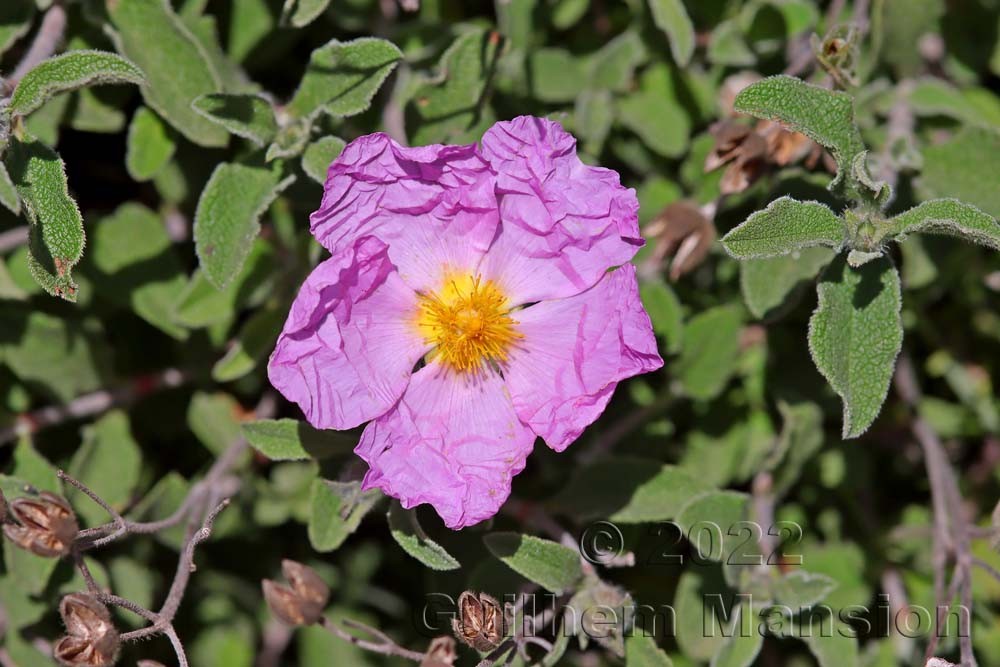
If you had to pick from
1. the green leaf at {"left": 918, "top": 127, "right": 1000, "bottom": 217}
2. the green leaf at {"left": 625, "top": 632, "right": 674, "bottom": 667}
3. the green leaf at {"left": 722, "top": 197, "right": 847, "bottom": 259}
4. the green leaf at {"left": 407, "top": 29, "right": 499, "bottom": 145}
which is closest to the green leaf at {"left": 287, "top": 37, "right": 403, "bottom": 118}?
the green leaf at {"left": 407, "top": 29, "right": 499, "bottom": 145}

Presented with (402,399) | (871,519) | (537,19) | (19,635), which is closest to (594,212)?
(402,399)

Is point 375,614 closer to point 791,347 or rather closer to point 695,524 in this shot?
point 695,524

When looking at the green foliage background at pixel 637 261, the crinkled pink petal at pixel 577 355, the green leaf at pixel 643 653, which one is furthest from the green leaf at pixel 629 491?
the crinkled pink petal at pixel 577 355

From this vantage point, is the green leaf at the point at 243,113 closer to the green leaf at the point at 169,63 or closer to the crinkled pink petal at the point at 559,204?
the green leaf at the point at 169,63

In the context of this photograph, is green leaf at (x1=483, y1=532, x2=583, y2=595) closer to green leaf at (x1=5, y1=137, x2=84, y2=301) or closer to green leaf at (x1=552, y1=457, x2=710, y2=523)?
green leaf at (x1=552, y1=457, x2=710, y2=523)

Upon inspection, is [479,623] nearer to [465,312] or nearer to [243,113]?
[465,312]

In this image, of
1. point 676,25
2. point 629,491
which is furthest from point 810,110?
point 629,491

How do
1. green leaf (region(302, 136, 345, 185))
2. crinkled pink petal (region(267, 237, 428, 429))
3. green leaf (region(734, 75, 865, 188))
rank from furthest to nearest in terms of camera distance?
green leaf (region(302, 136, 345, 185)) < green leaf (region(734, 75, 865, 188)) < crinkled pink petal (region(267, 237, 428, 429))
